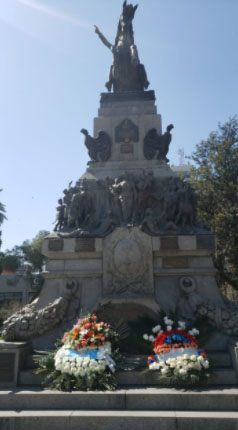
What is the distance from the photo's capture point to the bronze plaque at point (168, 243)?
31.3ft

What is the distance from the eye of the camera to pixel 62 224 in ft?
35.3

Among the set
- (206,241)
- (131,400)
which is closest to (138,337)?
(131,400)

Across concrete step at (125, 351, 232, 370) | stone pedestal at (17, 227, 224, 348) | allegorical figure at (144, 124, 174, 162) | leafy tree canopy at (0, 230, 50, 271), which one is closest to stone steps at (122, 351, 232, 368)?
concrete step at (125, 351, 232, 370)

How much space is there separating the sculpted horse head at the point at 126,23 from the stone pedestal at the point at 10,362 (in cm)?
1377

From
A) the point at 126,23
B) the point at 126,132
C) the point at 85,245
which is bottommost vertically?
the point at 85,245

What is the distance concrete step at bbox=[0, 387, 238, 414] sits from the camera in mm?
6051

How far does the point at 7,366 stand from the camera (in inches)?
290

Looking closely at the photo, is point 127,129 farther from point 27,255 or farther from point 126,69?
point 27,255

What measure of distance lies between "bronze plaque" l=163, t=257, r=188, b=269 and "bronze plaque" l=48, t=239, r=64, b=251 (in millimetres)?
2976

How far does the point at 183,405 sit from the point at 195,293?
337cm

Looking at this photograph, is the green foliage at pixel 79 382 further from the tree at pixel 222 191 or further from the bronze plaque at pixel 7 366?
the tree at pixel 222 191

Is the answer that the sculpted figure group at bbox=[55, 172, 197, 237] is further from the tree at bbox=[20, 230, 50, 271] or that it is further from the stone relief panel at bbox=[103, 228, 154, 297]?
the tree at bbox=[20, 230, 50, 271]

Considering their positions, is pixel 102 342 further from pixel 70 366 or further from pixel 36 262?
pixel 36 262

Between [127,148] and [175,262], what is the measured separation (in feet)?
16.0
